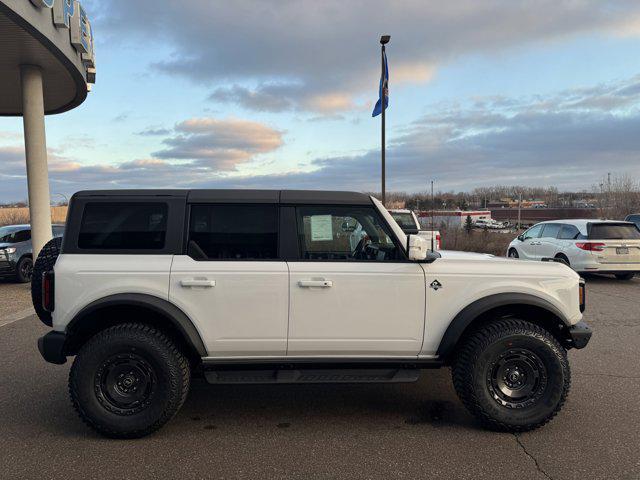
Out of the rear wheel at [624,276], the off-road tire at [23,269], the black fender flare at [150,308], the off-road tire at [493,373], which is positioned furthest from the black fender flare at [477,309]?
the off-road tire at [23,269]

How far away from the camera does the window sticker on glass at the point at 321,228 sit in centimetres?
378

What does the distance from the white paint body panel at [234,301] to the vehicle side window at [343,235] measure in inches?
14.0

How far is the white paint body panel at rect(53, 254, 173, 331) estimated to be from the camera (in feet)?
11.4

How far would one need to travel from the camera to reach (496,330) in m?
3.60

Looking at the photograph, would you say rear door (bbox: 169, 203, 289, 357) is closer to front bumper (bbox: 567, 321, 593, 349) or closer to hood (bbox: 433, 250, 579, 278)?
hood (bbox: 433, 250, 579, 278)

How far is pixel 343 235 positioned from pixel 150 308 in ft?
5.27

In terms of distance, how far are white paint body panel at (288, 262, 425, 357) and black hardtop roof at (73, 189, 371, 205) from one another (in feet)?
1.72

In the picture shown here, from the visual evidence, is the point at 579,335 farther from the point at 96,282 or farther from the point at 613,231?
the point at 613,231

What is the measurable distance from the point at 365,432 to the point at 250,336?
1157 millimetres

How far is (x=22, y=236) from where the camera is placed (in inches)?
468

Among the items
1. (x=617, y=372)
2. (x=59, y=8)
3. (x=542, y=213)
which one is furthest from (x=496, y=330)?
(x=542, y=213)

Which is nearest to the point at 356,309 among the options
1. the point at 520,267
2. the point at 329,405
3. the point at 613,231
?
the point at 329,405

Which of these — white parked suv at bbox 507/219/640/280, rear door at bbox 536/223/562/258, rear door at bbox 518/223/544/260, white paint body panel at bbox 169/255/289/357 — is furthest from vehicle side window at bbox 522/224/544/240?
white paint body panel at bbox 169/255/289/357

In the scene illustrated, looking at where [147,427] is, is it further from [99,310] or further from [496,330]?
[496,330]
